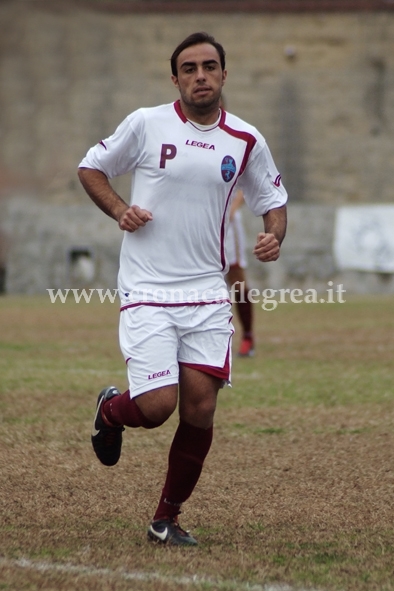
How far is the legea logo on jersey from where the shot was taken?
4754 millimetres

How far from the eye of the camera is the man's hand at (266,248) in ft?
15.7

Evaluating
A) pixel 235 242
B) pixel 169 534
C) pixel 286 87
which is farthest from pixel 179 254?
pixel 286 87

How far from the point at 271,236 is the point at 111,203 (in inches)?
28.5

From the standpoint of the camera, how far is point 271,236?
4855 millimetres

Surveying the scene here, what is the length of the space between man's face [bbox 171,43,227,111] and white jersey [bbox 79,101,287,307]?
4.2 inches

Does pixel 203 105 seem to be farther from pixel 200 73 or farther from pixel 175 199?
pixel 175 199

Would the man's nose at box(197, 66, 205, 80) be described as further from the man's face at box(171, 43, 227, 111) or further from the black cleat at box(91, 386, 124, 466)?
the black cleat at box(91, 386, 124, 466)

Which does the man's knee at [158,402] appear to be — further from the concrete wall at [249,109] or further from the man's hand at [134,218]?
the concrete wall at [249,109]

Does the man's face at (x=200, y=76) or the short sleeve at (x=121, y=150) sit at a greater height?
Answer: the man's face at (x=200, y=76)

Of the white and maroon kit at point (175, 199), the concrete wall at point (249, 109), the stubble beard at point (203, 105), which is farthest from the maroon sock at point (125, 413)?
the concrete wall at point (249, 109)

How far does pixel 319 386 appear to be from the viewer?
9789 mm

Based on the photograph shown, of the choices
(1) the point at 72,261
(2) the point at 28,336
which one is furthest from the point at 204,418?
(1) the point at 72,261

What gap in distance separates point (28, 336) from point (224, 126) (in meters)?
10.1

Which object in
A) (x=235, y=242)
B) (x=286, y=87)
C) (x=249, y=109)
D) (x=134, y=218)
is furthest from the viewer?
(x=249, y=109)
